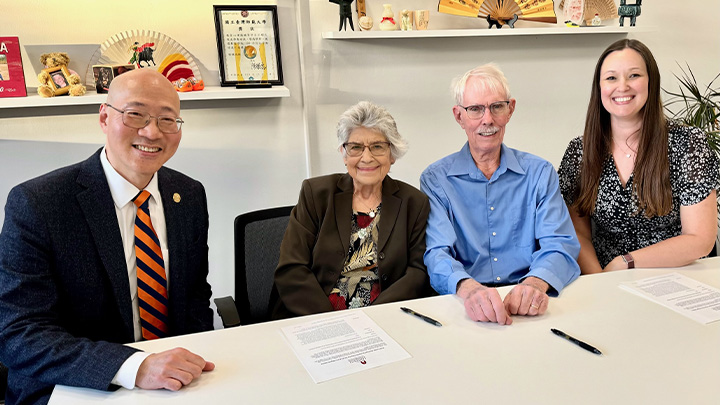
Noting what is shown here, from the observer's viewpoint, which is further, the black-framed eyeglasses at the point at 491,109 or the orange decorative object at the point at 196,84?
the orange decorative object at the point at 196,84

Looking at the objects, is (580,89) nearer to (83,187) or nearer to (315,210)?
(315,210)

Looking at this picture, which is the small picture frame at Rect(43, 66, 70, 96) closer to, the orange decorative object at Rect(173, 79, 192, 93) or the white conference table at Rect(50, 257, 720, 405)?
the orange decorative object at Rect(173, 79, 192, 93)

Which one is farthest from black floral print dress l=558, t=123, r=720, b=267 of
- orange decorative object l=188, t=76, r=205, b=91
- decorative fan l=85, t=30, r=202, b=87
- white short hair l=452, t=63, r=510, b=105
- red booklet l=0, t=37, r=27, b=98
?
red booklet l=0, t=37, r=27, b=98

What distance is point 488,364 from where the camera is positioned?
4.07 ft

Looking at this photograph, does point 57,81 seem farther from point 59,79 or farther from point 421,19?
point 421,19

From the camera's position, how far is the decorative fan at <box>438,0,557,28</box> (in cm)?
299

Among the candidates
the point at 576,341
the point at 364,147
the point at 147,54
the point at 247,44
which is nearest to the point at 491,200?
the point at 364,147

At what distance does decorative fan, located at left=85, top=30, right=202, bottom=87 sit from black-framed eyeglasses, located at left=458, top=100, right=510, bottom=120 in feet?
Result: 4.60

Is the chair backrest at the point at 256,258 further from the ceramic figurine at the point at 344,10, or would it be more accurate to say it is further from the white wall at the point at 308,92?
the ceramic figurine at the point at 344,10

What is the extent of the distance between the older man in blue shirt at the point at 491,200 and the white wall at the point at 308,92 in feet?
3.54

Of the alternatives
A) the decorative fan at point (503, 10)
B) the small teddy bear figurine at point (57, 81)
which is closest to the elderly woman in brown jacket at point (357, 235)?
the small teddy bear figurine at point (57, 81)

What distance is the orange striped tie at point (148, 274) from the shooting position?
61.3 inches

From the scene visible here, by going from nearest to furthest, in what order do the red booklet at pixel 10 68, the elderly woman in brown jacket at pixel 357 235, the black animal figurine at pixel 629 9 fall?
the elderly woman in brown jacket at pixel 357 235 → the red booklet at pixel 10 68 → the black animal figurine at pixel 629 9

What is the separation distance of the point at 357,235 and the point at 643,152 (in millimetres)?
1112
